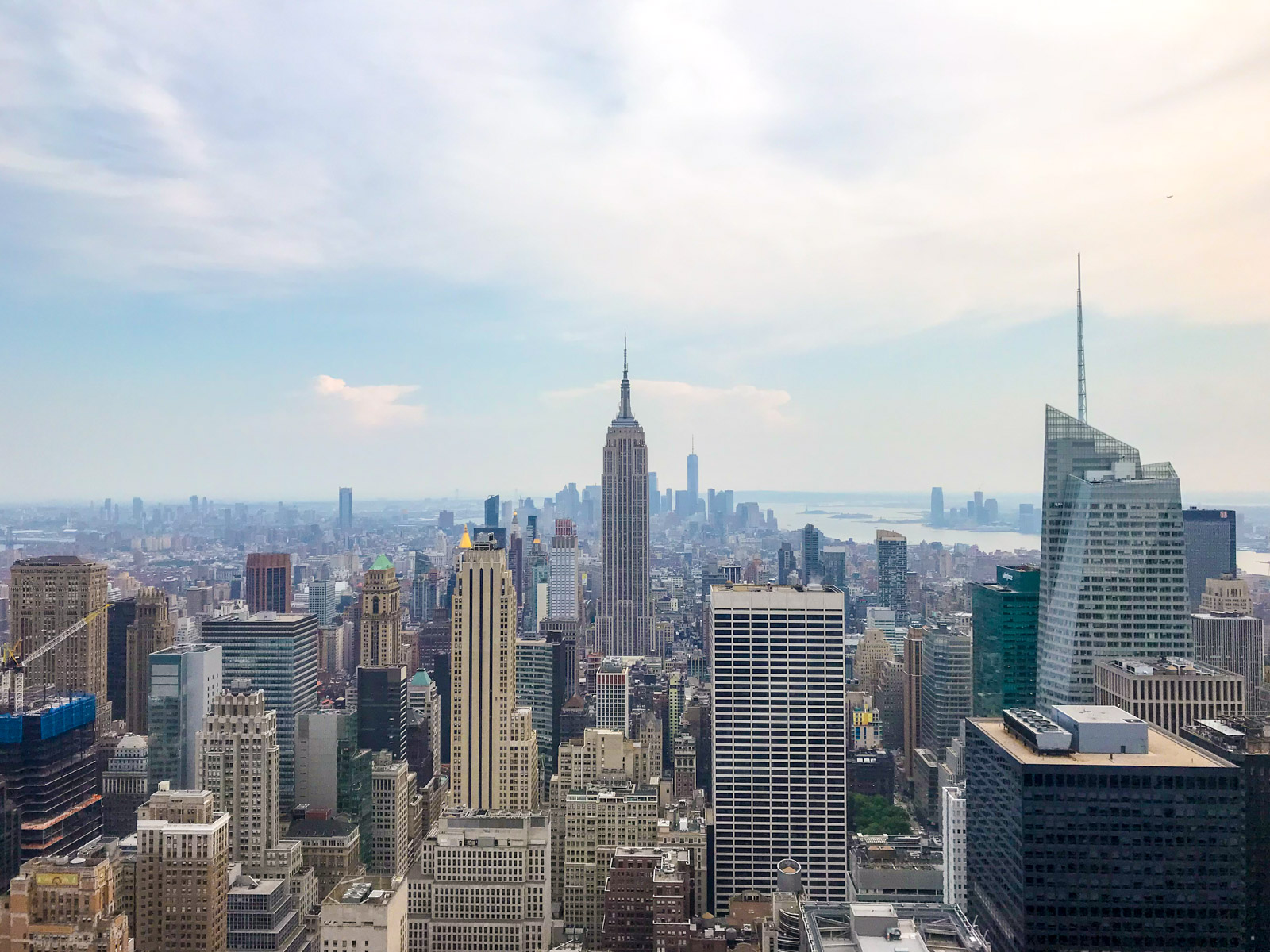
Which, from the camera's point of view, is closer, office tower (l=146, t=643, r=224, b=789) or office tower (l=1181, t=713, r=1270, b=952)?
office tower (l=1181, t=713, r=1270, b=952)

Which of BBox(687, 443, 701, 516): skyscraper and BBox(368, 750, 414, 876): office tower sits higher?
BBox(687, 443, 701, 516): skyscraper

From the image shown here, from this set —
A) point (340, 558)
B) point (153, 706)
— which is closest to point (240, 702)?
point (153, 706)

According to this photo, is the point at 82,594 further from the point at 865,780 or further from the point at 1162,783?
the point at 1162,783

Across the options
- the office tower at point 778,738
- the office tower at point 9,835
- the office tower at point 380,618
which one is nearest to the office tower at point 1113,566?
the office tower at point 778,738

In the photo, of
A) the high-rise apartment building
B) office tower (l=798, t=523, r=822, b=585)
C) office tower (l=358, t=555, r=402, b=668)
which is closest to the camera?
the high-rise apartment building

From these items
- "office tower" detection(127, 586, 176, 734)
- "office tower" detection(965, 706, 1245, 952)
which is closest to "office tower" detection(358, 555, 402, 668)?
"office tower" detection(127, 586, 176, 734)

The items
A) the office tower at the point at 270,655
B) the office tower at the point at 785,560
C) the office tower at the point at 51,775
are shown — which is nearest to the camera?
the office tower at the point at 51,775

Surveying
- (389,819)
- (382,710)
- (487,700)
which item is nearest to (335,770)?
(389,819)

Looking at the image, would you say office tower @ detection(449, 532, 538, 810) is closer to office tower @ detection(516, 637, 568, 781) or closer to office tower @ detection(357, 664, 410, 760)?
office tower @ detection(357, 664, 410, 760)

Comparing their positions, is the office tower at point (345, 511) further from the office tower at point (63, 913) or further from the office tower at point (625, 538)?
the office tower at point (625, 538)
